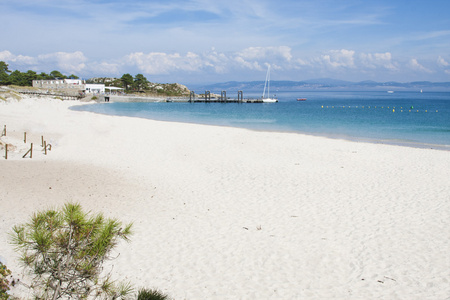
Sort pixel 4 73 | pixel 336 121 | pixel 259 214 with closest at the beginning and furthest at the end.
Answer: pixel 259 214
pixel 336 121
pixel 4 73

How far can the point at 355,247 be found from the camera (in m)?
6.70

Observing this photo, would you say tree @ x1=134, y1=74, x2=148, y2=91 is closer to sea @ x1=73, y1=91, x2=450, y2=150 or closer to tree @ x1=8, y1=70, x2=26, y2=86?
tree @ x1=8, y1=70, x2=26, y2=86

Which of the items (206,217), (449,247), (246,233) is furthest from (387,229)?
(206,217)

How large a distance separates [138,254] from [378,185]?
7798mm

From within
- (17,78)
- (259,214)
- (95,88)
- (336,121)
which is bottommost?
(259,214)

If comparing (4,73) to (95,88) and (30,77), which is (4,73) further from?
(95,88)

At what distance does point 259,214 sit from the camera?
834 centimetres

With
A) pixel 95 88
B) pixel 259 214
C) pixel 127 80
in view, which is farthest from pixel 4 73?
pixel 259 214

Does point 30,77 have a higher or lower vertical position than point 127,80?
lower

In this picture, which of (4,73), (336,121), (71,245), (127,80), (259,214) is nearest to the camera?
(71,245)

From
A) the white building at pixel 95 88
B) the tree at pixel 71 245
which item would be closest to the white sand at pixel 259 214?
the tree at pixel 71 245

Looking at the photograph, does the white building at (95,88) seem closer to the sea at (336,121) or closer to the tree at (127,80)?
the tree at (127,80)

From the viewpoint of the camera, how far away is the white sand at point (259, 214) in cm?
559

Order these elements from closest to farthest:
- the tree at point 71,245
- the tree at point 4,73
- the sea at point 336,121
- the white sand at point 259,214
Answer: the tree at point 71,245 → the white sand at point 259,214 → the sea at point 336,121 → the tree at point 4,73
